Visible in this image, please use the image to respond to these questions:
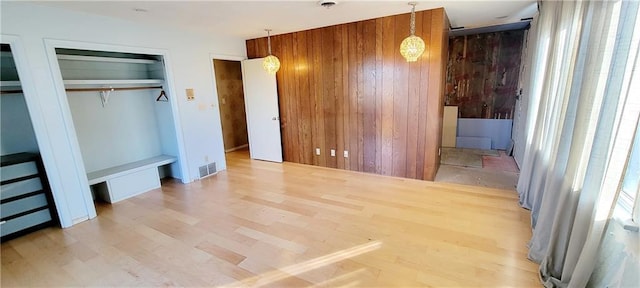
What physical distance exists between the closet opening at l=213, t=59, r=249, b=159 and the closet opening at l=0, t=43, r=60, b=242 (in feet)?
10.4

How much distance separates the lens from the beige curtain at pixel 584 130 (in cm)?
134

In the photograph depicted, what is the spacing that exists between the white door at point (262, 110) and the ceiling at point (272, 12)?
0.89 meters

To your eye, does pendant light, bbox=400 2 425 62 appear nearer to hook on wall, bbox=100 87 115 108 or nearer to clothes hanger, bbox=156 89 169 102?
clothes hanger, bbox=156 89 169 102

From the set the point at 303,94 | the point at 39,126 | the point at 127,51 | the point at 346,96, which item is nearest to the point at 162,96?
the point at 127,51

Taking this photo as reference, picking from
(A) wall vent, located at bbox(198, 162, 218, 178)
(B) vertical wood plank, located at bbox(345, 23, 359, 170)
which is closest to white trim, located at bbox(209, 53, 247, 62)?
(A) wall vent, located at bbox(198, 162, 218, 178)

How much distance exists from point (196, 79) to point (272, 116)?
139 centimetres

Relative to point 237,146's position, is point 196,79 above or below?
above

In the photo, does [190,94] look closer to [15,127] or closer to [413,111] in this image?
[15,127]

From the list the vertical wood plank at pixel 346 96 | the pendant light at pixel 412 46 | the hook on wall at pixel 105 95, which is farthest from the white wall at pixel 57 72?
the pendant light at pixel 412 46

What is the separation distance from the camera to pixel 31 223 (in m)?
2.78

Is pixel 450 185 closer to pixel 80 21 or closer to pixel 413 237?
pixel 413 237

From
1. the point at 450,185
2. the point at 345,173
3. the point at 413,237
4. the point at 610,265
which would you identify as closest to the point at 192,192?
the point at 345,173

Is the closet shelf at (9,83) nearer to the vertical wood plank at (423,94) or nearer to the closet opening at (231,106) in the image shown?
the closet opening at (231,106)

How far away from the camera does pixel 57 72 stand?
2777 mm
